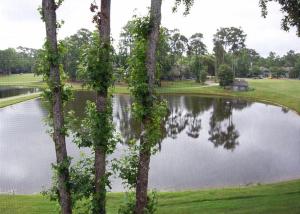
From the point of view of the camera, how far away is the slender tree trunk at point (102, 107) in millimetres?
10609

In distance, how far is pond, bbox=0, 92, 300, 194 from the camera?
2739cm

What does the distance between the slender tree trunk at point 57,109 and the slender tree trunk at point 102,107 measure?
83cm

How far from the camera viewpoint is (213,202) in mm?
19484

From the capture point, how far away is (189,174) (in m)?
28.4

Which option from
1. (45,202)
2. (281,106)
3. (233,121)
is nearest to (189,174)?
(45,202)

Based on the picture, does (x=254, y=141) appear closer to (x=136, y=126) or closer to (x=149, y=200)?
(x=136, y=126)

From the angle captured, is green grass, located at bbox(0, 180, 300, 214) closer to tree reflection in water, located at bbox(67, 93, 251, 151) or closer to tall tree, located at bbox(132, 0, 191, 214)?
tall tree, located at bbox(132, 0, 191, 214)

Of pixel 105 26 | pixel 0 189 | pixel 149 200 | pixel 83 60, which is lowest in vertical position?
pixel 0 189

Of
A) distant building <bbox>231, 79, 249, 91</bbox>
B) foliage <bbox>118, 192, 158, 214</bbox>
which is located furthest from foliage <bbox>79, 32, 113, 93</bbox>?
Result: distant building <bbox>231, 79, 249, 91</bbox>

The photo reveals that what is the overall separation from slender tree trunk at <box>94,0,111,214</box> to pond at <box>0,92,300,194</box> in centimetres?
371

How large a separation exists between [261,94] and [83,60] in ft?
250

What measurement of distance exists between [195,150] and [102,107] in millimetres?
25480

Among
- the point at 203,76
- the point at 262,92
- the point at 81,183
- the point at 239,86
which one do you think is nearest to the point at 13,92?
the point at 203,76

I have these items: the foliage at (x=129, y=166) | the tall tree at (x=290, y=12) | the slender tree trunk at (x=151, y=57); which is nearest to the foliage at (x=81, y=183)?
the foliage at (x=129, y=166)
